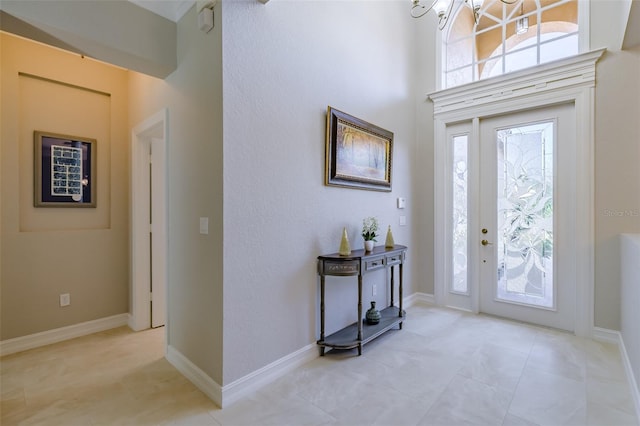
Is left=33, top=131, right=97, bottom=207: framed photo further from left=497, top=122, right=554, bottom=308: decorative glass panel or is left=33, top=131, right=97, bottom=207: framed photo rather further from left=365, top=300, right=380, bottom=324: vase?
left=497, top=122, right=554, bottom=308: decorative glass panel

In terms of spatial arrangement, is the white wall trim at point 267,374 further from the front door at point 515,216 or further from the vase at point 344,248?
the front door at point 515,216

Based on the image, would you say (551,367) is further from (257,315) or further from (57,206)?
(57,206)

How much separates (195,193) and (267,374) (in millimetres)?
1440

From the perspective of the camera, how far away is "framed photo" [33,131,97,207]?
2.93 metres

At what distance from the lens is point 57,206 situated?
3.03m

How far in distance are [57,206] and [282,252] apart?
2.47 m

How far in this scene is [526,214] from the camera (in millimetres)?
3352

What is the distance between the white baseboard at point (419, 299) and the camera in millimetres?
3948

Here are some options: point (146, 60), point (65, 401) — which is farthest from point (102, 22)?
point (65, 401)

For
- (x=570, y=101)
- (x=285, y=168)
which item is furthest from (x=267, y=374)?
(x=570, y=101)

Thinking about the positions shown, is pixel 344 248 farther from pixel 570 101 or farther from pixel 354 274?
pixel 570 101

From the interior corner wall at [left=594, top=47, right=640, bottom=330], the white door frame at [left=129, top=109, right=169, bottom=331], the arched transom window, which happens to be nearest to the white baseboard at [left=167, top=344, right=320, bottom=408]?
the white door frame at [left=129, top=109, right=169, bottom=331]

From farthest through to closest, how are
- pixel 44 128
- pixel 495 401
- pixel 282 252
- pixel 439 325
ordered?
pixel 439 325, pixel 44 128, pixel 282 252, pixel 495 401

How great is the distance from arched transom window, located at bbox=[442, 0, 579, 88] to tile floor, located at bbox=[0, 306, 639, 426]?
9.94 feet
